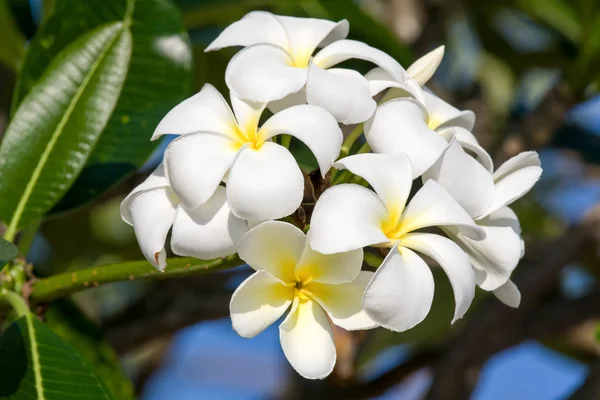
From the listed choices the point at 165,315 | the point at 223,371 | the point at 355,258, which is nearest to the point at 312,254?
the point at 355,258

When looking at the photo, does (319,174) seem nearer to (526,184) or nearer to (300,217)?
(300,217)

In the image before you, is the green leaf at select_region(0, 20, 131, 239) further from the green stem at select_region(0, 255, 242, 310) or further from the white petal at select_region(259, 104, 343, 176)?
the white petal at select_region(259, 104, 343, 176)

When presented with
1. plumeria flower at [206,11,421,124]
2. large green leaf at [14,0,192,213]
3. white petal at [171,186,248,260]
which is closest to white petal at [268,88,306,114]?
plumeria flower at [206,11,421,124]

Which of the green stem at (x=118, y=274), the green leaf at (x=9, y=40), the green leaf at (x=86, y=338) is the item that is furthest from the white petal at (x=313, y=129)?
the green leaf at (x=9, y=40)

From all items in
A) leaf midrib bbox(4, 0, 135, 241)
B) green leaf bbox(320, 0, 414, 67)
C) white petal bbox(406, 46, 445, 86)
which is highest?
white petal bbox(406, 46, 445, 86)

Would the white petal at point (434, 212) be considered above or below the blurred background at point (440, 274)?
above

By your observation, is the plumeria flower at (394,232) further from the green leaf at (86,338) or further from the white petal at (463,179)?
the green leaf at (86,338)
